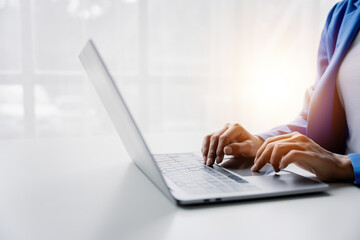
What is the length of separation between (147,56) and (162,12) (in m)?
0.44

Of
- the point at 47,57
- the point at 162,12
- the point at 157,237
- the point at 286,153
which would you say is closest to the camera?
the point at 157,237

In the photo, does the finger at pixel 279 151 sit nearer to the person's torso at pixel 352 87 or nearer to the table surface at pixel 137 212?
the table surface at pixel 137 212


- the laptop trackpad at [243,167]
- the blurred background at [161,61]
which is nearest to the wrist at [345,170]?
the laptop trackpad at [243,167]

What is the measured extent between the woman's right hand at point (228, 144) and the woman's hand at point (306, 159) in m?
0.11

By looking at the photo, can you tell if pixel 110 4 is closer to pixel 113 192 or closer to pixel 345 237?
pixel 113 192

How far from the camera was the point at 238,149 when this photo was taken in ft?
2.78

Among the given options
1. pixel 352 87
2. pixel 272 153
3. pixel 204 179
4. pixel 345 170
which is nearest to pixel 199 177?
pixel 204 179

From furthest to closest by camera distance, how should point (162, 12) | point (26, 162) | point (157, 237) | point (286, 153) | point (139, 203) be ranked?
point (162, 12)
point (26, 162)
point (286, 153)
point (139, 203)
point (157, 237)

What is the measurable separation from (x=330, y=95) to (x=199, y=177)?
1.94 ft

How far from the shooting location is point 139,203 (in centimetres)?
54

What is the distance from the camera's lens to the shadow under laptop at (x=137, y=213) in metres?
0.43

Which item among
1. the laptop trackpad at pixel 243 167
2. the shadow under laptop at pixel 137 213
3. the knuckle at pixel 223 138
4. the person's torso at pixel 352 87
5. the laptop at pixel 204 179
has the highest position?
the person's torso at pixel 352 87

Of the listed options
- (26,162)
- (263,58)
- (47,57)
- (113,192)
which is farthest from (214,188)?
(263,58)

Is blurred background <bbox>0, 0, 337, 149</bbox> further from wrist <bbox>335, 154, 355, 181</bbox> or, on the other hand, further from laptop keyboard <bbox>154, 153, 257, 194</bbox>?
wrist <bbox>335, 154, 355, 181</bbox>
